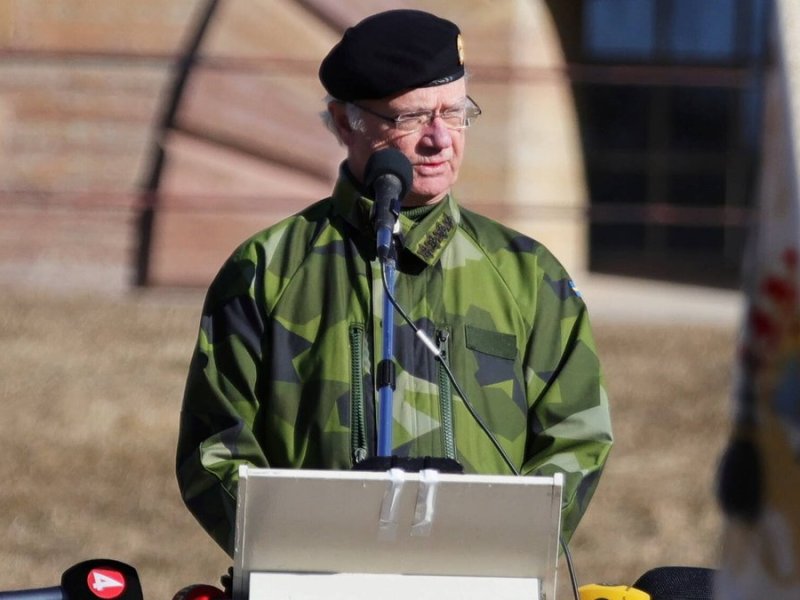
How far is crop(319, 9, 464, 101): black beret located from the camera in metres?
3.41

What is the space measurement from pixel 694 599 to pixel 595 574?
3.96 m

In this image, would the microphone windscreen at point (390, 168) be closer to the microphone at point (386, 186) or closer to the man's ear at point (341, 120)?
the microphone at point (386, 186)

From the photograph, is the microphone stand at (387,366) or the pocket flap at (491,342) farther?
the pocket flap at (491,342)

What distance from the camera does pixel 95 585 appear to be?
10.0 ft

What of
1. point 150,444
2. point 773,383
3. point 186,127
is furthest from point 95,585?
point 186,127

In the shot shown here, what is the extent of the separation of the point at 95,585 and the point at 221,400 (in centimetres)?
43

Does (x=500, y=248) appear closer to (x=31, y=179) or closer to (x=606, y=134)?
(x=31, y=179)

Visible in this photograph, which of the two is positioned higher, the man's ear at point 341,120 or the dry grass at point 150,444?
the man's ear at point 341,120

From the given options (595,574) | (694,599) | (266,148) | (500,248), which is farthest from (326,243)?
(266,148)

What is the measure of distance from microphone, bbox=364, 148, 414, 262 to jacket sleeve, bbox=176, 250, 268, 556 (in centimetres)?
32

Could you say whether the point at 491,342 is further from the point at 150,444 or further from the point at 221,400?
the point at 150,444

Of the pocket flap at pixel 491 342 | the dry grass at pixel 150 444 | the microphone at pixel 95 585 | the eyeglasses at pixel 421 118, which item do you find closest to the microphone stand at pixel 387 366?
the pocket flap at pixel 491 342

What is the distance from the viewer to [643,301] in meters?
10.5

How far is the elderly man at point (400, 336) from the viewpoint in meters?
3.27
